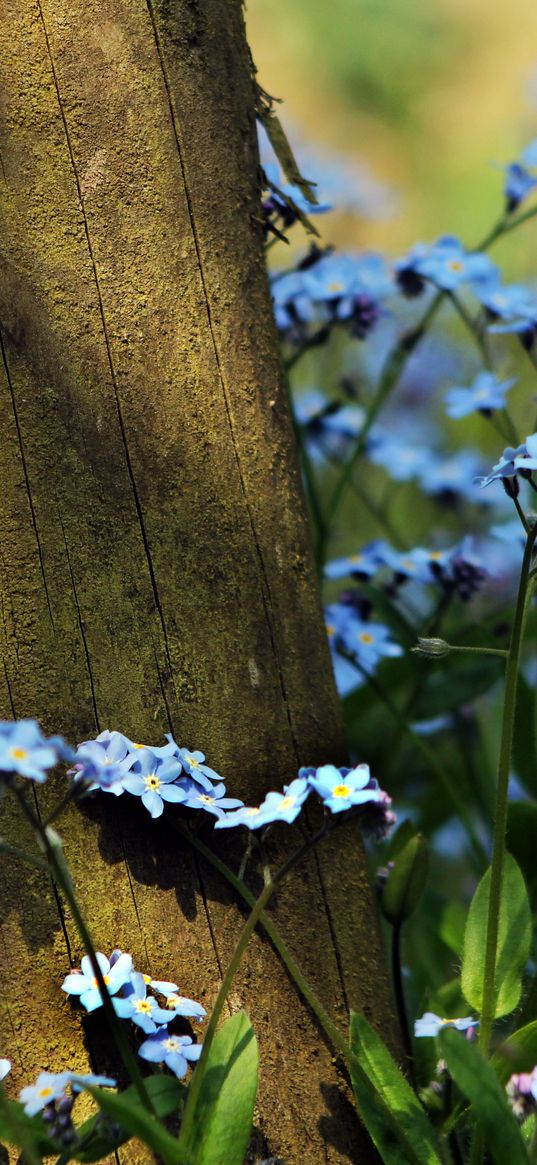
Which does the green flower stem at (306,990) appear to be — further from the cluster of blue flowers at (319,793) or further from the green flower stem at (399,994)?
the green flower stem at (399,994)

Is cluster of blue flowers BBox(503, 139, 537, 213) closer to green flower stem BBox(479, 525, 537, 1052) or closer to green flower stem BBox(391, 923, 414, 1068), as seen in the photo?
green flower stem BBox(479, 525, 537, 1052)

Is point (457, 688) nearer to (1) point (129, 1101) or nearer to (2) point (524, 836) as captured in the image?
(2) point (524, 836)

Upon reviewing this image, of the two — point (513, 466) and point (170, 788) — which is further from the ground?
point (513, 466)

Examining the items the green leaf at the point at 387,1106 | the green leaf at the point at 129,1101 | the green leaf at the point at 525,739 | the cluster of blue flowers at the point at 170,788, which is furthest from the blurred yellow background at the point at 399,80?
the green leaf at the point at 129,1101

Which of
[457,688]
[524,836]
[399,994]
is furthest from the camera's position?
[457,688]

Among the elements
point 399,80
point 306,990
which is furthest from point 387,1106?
point 399,80

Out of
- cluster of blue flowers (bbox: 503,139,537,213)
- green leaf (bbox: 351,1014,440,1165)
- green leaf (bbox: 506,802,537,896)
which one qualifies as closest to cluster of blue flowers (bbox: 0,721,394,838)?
green leaf (bbox: 351,1014,440,1165)

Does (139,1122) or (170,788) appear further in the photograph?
(170,788)
